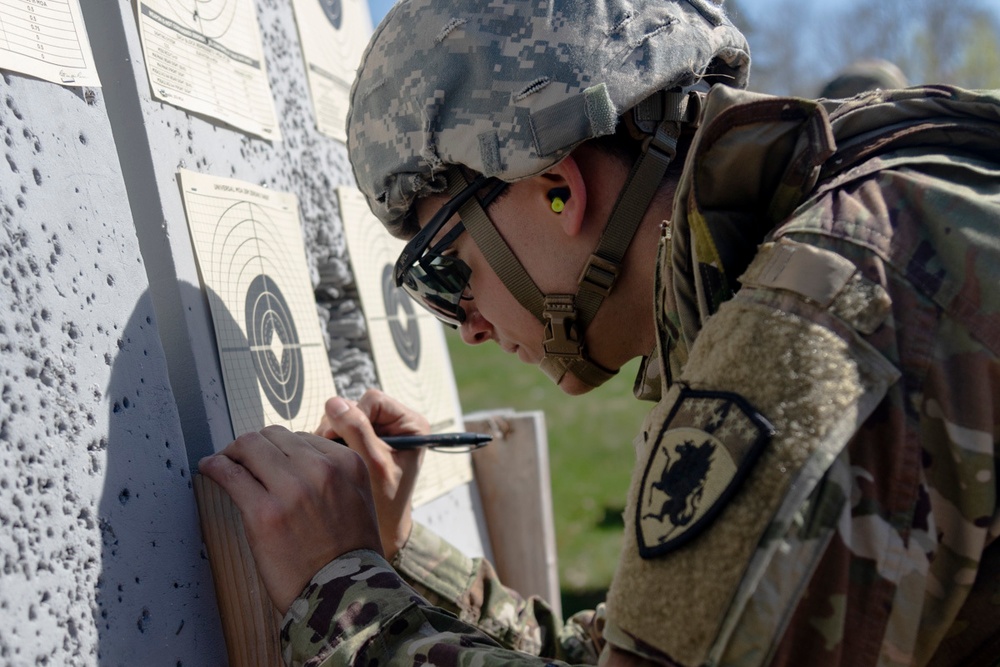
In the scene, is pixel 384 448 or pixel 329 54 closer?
pixel 384 448

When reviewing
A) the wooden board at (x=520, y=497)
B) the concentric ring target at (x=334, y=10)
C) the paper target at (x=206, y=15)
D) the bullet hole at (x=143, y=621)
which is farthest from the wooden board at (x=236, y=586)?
the concentric ring target at (x=334, y=10)

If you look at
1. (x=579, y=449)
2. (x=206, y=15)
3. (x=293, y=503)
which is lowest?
(x=579, y=449)

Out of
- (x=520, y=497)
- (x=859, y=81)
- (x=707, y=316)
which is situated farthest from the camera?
(x=859, y=81)

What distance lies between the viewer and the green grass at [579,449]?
15.5 feet

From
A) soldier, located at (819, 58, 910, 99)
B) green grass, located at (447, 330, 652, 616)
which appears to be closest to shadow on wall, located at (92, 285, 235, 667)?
green grass, located at (447, 330, 652, 616)

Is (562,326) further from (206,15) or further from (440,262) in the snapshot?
(206,15)

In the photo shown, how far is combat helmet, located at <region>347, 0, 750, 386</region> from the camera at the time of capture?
1391 mm

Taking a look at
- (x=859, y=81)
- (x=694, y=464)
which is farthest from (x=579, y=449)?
(x=694, y=464)

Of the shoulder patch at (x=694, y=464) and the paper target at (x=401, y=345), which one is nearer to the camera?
the shoulder patch at (x=694, y=464)

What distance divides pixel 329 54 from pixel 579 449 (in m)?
4.84

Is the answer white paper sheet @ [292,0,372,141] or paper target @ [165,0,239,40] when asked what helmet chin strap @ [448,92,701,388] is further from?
white paper sheet @ [292,0,372,141]

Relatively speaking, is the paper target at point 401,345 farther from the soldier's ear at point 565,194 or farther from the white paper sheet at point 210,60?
the soldier's ear at point 565,194

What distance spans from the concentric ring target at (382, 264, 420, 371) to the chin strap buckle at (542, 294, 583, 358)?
802mm

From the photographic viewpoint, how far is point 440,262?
159 centimetres
